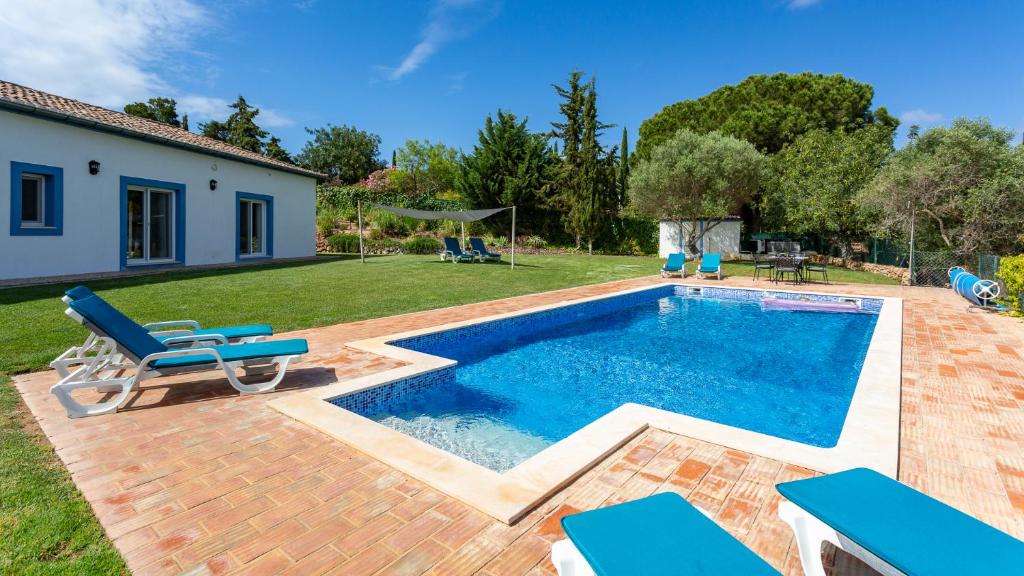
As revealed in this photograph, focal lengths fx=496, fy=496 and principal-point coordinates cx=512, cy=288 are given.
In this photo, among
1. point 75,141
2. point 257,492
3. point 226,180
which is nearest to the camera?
point 257,492

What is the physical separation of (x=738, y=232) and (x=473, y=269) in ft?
50.4

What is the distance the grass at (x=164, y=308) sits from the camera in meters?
2.16

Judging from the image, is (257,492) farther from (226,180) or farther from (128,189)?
(226,180)

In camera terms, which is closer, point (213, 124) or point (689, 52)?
point (689, 52)

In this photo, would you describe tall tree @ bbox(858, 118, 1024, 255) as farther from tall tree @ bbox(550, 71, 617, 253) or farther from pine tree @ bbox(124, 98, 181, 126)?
pine tree @ bbox(124, 98, 181, 126)

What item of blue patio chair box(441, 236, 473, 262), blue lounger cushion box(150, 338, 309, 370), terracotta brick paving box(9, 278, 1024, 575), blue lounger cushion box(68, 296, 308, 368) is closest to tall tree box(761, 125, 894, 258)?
blue patio chair box(441, 236, 473, 262)

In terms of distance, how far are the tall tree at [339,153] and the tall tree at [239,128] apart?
8.37 metres

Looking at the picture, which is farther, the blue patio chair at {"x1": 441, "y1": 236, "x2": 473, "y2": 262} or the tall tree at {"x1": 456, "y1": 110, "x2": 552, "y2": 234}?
the tall tree at {"x1": 456, "y1": 110, "x2": 552, "y2": 234}

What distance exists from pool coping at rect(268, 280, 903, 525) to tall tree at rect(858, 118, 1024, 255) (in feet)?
42.9

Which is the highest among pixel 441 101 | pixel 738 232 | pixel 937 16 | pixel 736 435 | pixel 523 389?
pixel 441 101

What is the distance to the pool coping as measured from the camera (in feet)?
8.59

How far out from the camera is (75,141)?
12234 millimetres

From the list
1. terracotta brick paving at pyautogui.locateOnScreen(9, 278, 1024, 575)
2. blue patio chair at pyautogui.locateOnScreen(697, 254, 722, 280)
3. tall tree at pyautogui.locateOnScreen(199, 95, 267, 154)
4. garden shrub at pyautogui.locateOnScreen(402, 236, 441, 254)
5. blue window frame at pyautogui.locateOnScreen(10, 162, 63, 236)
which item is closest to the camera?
terracotta brick paving at pyautogui.locateOnScreen(9, 278, 1024, 575)

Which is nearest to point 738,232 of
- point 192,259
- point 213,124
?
point 192,259
